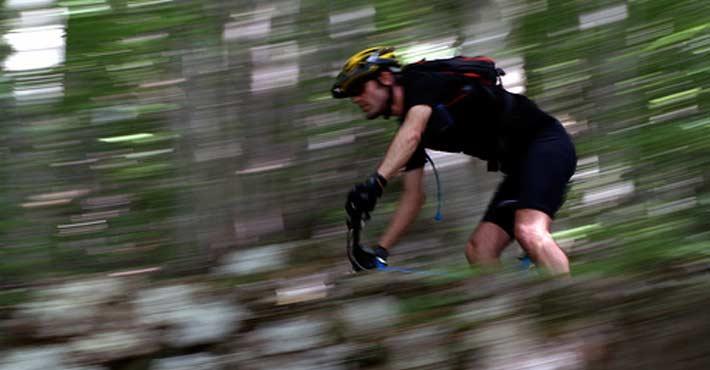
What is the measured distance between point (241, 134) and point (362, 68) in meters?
1.01

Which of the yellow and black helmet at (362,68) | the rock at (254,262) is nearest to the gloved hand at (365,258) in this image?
the rock at (254,262)

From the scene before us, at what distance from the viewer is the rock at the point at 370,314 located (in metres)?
3.48

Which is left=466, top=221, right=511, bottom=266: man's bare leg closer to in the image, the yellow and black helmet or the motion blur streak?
the motion blur streak

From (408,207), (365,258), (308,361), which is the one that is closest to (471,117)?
(408,207)

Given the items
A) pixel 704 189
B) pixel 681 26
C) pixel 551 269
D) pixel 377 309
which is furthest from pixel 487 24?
pixel 377 309

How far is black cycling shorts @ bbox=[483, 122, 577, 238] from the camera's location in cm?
443

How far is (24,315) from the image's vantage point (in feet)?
12.8

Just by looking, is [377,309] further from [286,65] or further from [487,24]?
[487,24]

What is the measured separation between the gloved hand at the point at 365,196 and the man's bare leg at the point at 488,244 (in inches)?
31.5

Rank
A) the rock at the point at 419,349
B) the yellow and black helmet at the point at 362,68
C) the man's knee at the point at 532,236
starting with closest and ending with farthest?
the rock at the point at 419,349, the man's knee at the point at 532,236, the yellow and black helmet at the point at 362,68

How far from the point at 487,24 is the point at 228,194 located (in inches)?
81.0

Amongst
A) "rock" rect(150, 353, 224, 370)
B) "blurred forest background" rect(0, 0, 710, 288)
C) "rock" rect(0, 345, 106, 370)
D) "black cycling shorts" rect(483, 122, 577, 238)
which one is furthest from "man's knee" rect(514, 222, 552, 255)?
"rock" rect(0, 345, 106, 370)

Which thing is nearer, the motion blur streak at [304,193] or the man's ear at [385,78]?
the motion blur streak at [304,193]

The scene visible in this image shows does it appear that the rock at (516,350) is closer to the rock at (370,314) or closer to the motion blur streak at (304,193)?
the motion blur streak at (304,193)
